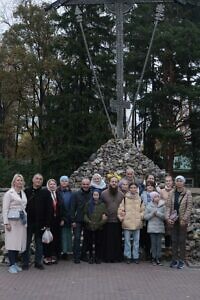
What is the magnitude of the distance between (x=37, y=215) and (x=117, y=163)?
23.8 ft

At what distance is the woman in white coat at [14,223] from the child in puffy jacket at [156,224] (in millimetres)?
2342

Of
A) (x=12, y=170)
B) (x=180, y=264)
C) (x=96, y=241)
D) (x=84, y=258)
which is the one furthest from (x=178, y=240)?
(x=12, y=170)

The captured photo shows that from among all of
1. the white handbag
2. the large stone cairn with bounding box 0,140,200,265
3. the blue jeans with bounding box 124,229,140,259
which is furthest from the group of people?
the large stone cairn with bounding box 0,140,200,265

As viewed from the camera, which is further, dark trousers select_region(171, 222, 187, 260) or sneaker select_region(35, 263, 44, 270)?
dark trousers select_region(171, 222, 187, 260)

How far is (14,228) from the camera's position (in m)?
9.16

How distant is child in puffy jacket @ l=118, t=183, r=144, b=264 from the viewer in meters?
9.84

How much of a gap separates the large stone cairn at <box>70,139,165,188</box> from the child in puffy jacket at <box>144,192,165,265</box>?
619 cm

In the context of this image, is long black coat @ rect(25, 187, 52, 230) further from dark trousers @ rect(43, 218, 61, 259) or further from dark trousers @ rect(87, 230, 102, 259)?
dark trousers @ rect(87, 230, 102, 259)

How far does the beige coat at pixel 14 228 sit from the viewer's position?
9086 millimetres

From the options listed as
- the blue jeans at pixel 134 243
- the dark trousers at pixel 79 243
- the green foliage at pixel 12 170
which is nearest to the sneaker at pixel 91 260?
the dark trousers at pixel 79 243

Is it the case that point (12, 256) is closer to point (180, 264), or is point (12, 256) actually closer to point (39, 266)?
point (39, 266)

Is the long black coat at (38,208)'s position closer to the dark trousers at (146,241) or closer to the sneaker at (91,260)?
the sneaker at (91,260)

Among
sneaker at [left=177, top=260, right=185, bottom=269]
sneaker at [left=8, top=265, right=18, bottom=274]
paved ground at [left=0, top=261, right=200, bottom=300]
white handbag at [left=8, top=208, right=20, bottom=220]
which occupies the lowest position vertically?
paved ground at [left=0, top=261, right=200, bottom=300]

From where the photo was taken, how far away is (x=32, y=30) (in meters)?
33.1
